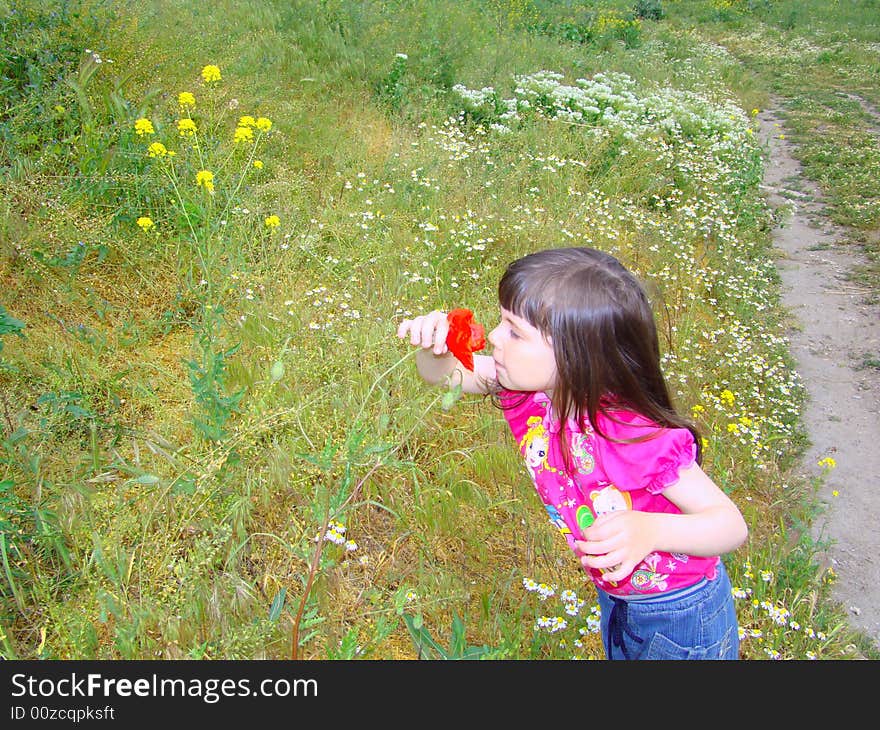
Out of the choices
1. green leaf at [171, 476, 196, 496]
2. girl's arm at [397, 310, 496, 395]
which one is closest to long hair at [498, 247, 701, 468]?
girl's arm at [397, 310, 496, 395]

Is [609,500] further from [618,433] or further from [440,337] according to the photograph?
[440,337]

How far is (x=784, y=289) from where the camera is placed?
552 centimetres

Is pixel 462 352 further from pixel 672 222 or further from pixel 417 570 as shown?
pixel 672 222

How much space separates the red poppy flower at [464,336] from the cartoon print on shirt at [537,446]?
1.07ft

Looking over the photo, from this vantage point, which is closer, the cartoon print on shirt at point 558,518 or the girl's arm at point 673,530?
the girl's arm at point 673,530

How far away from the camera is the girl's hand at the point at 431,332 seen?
5.86 feet

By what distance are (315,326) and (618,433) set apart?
5.67 ft

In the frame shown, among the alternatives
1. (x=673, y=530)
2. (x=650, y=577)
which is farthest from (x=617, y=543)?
(x=650, y=577)

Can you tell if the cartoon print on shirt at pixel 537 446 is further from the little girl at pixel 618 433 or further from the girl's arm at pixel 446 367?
the girl's arm at pixel 446 367

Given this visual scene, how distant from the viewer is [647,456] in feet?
5.30

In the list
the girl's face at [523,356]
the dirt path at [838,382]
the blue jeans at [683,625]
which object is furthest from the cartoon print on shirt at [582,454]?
the dirt path at [838,382]

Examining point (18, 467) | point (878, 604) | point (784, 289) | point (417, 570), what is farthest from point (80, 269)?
point (784, 289)

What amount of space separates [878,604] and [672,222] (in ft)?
10.4
